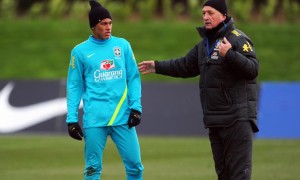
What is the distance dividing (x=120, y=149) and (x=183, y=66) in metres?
1.09

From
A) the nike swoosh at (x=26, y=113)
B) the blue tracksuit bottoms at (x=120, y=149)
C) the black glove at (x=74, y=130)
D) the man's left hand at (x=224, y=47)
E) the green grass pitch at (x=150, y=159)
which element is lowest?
the green grass pitch at (x=150, y=159)

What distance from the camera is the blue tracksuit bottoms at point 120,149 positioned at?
957 centimetres

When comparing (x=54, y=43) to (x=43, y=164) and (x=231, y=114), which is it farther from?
(x=231, y=114)

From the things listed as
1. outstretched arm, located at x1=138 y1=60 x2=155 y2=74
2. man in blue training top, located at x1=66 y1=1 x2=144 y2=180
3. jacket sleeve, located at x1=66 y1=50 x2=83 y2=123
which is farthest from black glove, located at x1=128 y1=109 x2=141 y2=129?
jacket sleeve, located at x1=66 y1=50 x2=83 y2=123

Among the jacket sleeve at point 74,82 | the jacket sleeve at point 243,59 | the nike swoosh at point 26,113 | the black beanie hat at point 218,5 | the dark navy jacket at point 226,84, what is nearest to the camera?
the jacket sleeve at point 243,59

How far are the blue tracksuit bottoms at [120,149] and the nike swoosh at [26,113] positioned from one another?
37.3 ft

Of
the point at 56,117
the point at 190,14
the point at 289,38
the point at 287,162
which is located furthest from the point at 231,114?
the point at 190,14

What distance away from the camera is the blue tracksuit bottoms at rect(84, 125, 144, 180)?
957 cm

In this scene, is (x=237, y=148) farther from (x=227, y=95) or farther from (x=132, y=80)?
(x=132, y=80)

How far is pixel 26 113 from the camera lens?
21.2 metres

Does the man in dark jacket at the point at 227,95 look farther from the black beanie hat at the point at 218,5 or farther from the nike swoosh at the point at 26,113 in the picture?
the nike swoosh at the point at 26,113

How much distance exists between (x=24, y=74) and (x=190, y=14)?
6718 mm

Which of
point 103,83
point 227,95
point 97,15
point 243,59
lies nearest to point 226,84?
point 227,95

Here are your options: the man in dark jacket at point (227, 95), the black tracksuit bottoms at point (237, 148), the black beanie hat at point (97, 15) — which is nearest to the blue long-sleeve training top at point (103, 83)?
the black beanie hat at point (97, 15)
